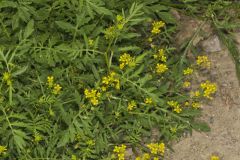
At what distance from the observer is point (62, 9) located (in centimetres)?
498

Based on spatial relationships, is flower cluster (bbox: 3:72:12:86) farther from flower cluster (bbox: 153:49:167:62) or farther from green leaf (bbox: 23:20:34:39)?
flower cluster (bbox: 153:49:167:62)

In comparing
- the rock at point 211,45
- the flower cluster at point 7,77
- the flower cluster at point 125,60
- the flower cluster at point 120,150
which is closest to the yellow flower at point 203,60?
the rock at point 211,45

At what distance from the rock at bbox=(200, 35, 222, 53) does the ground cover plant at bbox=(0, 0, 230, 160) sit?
1.21 ft

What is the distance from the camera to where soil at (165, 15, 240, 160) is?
5.26 m

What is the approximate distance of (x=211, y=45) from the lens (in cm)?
561

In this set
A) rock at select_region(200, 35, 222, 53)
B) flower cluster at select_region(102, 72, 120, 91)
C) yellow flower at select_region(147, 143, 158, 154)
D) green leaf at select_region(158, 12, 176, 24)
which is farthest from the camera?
rock at select_region(200, 35, 222, 53)

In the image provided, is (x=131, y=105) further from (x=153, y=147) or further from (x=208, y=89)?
(x=208, y=89)

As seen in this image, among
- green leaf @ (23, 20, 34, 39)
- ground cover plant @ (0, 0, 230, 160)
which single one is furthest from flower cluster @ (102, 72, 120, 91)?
green leaf @ (23, 20, 34, 39)

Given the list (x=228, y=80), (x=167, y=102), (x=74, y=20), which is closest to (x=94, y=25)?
(x=74, y=20)

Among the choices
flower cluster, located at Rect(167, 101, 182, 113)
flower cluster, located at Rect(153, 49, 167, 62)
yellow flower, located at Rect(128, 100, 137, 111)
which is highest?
Answer: flower cluster, located at Rect(153, 49, 167, 62)

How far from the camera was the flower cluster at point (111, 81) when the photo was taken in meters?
4.69

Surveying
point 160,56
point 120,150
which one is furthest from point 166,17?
point 120,150

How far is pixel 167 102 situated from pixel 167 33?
29.7 inches

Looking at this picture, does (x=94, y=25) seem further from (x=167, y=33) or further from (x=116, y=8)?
(x=167, y=33)
